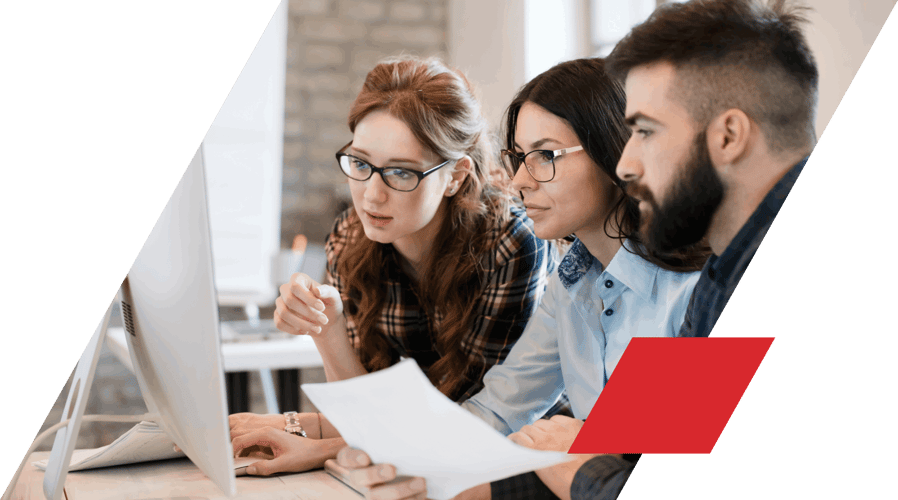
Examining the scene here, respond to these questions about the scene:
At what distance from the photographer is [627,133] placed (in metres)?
0.68

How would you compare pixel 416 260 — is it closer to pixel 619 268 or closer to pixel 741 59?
pixel 619 268

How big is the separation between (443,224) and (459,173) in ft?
0.17

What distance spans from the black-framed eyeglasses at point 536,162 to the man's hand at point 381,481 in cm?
31

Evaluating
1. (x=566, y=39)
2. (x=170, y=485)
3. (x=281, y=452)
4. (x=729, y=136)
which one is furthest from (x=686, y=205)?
(x=170, y=485)

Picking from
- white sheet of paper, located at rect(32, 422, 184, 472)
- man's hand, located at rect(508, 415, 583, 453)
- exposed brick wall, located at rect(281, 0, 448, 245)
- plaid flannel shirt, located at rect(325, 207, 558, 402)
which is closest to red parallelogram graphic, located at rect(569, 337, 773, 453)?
man's hand, located at rect(508, 415, 583, 453)

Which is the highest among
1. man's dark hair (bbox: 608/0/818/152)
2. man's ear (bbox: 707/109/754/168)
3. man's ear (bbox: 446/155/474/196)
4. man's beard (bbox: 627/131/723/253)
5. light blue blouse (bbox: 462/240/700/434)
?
man's dark hair (bbox: 608/0/818/152)

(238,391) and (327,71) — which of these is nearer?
(327,71)

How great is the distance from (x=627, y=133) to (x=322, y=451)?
43cm

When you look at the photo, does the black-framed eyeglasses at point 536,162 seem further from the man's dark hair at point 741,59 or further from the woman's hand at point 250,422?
the woman's hand at point 250,422

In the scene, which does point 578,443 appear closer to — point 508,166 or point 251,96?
point 508,166

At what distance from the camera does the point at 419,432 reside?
68cm

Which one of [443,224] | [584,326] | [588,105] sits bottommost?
[584,326]

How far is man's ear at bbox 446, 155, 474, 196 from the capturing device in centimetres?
68

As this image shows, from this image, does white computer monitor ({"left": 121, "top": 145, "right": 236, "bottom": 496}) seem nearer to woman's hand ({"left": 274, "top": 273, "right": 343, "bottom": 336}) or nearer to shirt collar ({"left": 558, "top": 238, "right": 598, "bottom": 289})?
woman's hand ({"left": 274, "top": 273, "right": 343, "bottom": 336})
